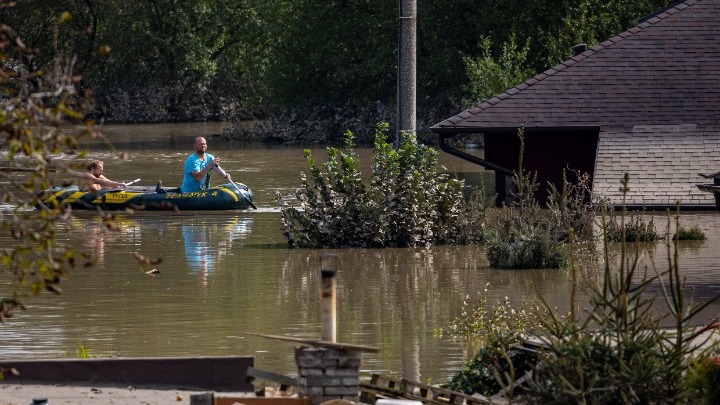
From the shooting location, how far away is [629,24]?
161 ft

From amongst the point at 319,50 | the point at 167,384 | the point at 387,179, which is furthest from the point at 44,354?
the point at 319,50

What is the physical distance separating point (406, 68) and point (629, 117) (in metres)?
→ 6.09

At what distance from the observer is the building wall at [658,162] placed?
29.1m

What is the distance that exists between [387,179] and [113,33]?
55651 mm

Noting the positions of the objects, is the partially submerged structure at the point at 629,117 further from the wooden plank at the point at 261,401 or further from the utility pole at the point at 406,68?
the wooden plank at the point at 261,401

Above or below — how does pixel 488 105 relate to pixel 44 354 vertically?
above

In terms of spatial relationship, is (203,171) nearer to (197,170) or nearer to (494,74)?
(197,170)

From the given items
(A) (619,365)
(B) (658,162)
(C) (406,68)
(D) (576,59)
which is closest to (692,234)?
(B) (658,162)

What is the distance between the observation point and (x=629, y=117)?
30031 millimetres

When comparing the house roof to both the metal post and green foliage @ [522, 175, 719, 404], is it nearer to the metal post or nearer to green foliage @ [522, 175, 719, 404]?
the metal post

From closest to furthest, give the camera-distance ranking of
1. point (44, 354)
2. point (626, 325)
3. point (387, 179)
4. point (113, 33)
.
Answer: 1. point (626, 325)
2. point (44, 354)
3. point (387, 179)
4. point (113, 33)

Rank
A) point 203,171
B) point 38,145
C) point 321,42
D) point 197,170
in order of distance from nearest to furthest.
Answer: point 38,145 → point 203,171 → point 197,170 → point 321,42

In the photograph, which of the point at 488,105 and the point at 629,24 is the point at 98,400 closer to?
the point at 488,105

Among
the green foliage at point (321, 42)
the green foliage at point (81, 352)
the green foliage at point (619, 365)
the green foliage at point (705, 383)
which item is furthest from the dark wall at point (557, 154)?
the green foliage at point (705, 383)
